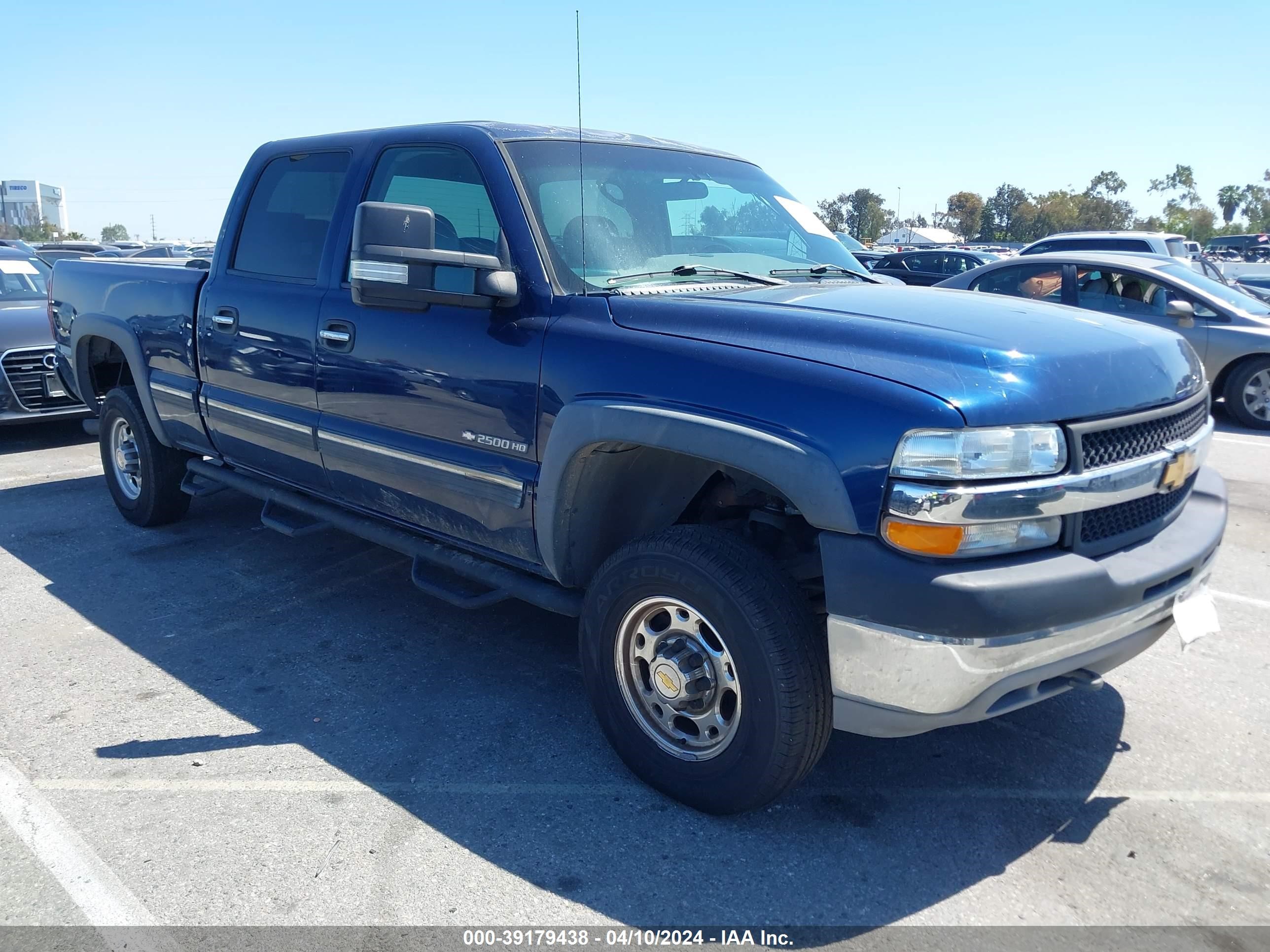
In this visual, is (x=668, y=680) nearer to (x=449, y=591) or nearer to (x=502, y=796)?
(x=502, y=796)

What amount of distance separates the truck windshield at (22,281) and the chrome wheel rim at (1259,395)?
10905 mm

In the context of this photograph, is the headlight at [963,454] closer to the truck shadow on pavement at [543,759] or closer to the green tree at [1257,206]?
the truck shadow on pavement at [543,759]

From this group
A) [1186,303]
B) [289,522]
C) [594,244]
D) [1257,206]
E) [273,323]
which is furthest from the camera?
[1257,206]

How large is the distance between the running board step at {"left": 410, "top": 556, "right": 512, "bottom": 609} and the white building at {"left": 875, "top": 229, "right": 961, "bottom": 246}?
49.3 meters

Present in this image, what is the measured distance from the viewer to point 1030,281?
31.4 ft

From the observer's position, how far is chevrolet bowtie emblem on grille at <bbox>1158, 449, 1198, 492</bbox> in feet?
9.39

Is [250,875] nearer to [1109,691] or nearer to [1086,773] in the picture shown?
[1086,773]

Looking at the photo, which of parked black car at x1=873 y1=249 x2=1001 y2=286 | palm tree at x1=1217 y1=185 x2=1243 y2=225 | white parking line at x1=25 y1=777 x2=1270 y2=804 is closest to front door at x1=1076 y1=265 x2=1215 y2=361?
A: white parking line at x1=25 y1=777 x2=1270 y2=804

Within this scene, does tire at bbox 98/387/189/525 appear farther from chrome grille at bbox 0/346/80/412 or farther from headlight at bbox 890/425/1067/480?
headlight at bbox 890/425/1067/480

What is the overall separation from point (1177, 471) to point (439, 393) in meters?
2.34

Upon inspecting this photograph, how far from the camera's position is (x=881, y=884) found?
2695mm

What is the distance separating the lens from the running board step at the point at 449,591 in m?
3.58

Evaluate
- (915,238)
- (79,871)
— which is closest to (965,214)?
(915,238)

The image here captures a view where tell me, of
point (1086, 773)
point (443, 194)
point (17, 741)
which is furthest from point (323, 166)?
point (1086, 773)
